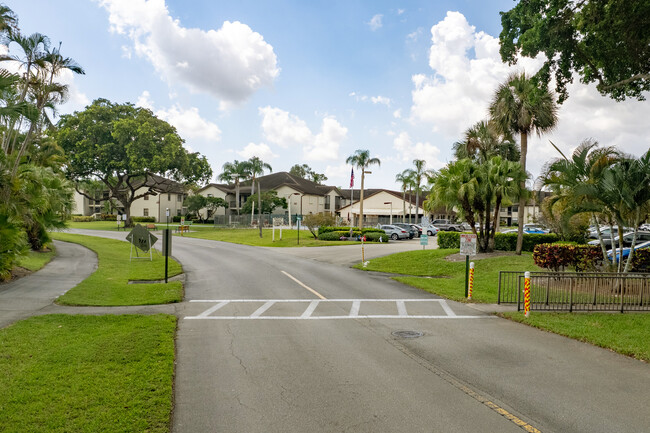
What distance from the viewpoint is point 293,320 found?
11375mm

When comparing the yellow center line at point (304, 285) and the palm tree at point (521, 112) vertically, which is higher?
the palm tree at point (521, 112)

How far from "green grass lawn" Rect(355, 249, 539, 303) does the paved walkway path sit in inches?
496

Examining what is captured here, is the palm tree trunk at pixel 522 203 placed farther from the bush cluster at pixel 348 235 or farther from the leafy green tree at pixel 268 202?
the leafy green tree at pixel 268 202

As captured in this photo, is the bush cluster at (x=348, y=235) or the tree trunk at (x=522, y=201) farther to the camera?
the bush cluster at (x=348, y=235)

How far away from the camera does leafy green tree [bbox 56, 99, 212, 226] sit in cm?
5547

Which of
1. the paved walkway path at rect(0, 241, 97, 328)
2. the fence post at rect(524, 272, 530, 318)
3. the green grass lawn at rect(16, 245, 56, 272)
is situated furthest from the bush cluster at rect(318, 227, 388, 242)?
the fence post at rect(524, 272, 530, 318)

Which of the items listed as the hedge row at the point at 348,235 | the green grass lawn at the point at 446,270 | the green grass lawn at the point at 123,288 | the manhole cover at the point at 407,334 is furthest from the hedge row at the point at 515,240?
the manhole cover at the point at 407,334

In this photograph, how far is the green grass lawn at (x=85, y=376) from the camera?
531 cm

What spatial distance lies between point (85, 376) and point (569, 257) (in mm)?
17362

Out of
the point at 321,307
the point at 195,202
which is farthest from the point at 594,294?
the point at 195,202

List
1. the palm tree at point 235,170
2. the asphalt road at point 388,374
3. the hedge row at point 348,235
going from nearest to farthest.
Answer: the asphalt road at point 388,374
the hedge row at point 348,235
the palm tree at point 235,170

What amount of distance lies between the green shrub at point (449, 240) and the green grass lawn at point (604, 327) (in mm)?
16671

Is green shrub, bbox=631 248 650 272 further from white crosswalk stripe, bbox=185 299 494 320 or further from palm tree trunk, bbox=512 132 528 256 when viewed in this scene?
Answer: white crosswalk stripe, bbox=185 299 494 320

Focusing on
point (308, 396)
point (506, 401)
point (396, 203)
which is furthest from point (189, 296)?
point (396, 203)
